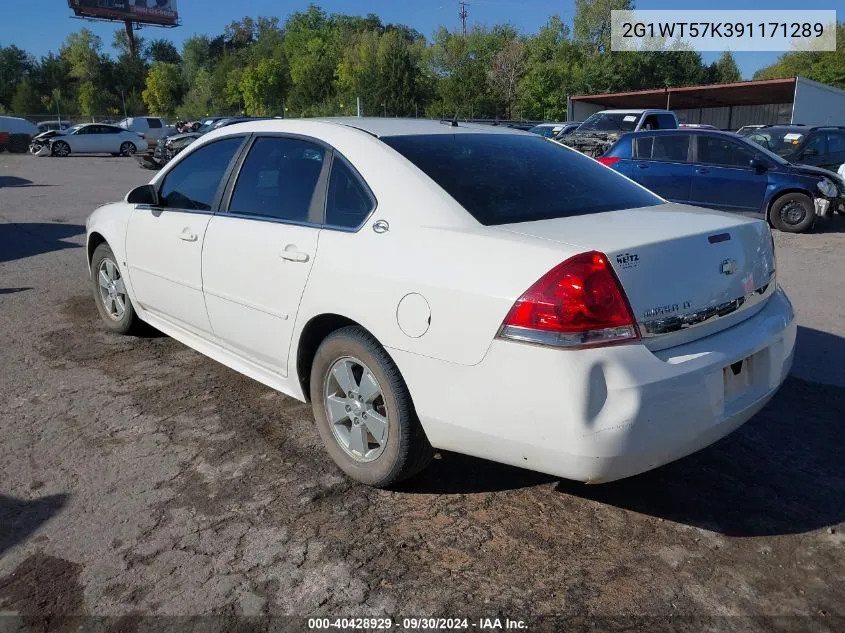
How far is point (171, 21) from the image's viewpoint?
75312 mm

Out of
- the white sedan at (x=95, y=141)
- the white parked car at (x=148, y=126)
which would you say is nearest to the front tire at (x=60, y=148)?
the white sedan at (x=95, y=141)

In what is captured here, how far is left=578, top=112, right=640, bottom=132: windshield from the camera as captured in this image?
1864cm

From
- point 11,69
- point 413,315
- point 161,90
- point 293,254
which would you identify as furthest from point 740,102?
point 11,69

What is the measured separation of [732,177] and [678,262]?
30.7 feet

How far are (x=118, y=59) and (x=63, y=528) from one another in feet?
288

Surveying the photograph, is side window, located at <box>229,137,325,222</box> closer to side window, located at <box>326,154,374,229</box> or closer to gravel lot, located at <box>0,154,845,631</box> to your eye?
side window, located at <box>326,154,374,229</box>

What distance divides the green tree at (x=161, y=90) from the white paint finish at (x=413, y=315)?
253 feet

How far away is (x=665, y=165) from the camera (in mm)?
11336

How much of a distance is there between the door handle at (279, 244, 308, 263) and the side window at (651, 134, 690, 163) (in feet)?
31.2

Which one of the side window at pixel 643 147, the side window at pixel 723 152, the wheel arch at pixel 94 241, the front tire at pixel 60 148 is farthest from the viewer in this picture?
the front tire at pixel 60 148

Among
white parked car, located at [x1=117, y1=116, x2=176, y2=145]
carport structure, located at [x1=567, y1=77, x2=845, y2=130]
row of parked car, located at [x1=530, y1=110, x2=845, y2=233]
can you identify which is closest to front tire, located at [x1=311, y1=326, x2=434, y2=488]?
row of parked car, located at [x1=530, y1=110, x2=845, y2=233]

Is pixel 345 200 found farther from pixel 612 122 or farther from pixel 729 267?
pixel 612 122

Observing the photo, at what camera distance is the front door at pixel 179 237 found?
4.05m

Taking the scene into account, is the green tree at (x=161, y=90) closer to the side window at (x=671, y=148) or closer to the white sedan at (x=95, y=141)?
the white sedan at (x=95, y=141)
